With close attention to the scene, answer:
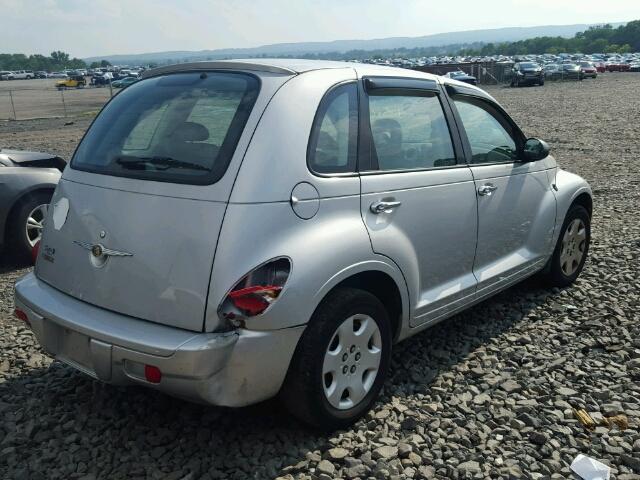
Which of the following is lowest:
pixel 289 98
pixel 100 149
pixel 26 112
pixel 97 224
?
pixel 26 112

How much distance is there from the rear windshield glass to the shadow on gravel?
1.32 m

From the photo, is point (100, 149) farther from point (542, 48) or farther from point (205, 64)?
point (542, 48)

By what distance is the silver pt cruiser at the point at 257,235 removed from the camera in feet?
8.95

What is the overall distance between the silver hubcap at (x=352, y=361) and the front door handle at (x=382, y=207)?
0.54m

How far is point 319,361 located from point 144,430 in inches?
42.0

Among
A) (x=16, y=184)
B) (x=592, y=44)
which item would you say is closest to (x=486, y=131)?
(x=16, y=184)

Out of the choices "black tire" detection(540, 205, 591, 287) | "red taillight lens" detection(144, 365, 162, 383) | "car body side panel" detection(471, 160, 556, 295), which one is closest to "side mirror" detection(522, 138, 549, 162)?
"car body side panel" detection(471, 160, 556, 295)

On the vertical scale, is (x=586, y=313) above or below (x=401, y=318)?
below

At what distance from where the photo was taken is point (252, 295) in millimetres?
2693

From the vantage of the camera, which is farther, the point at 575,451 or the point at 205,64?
the point at 205,64

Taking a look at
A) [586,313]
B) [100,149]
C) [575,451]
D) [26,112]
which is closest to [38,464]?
[100,149]

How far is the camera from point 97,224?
9.94 ft

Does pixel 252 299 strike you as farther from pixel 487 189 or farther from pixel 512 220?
pixel 512 220

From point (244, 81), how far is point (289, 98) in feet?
0.91
